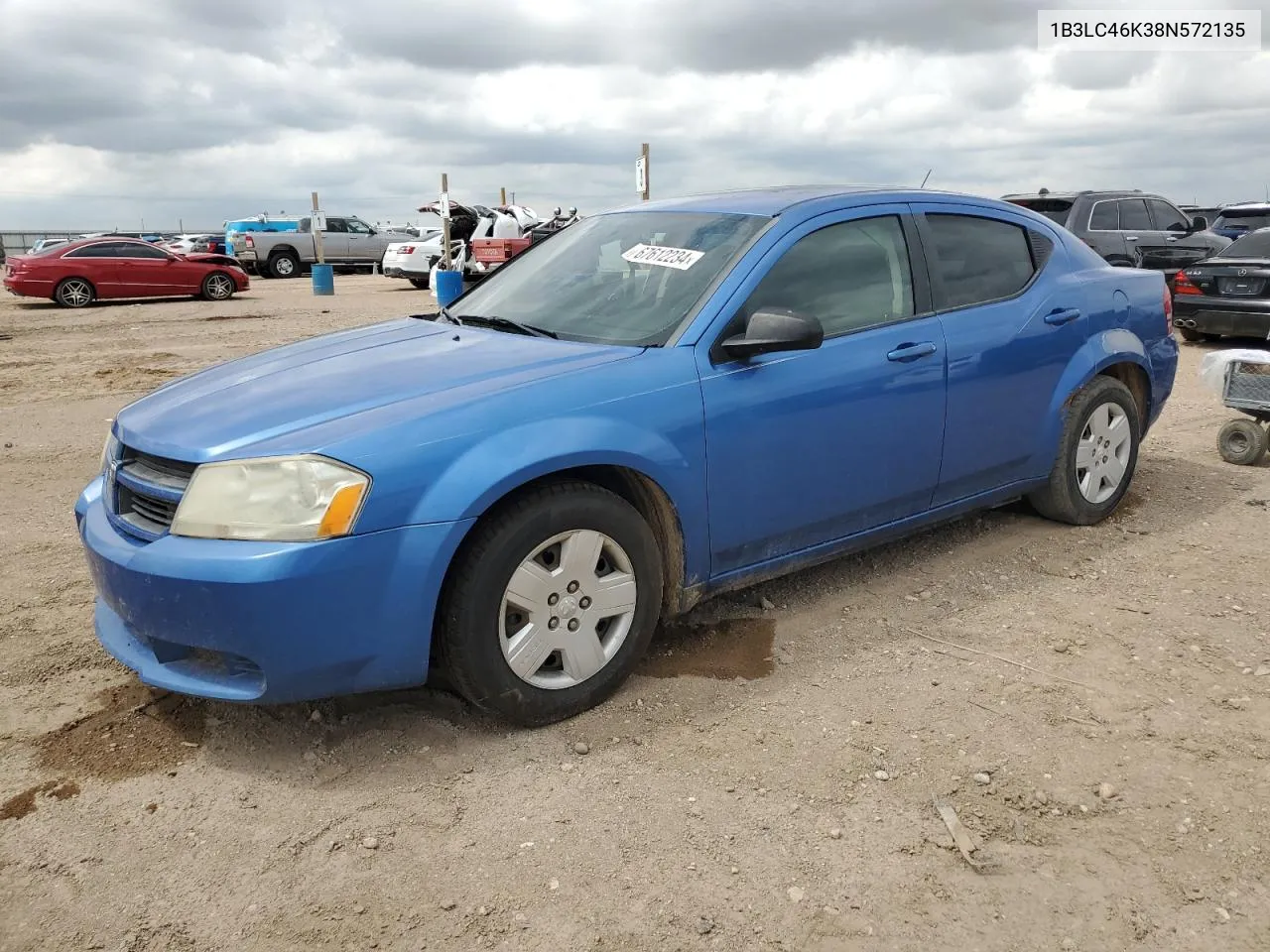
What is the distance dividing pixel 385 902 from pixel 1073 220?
1325 cm

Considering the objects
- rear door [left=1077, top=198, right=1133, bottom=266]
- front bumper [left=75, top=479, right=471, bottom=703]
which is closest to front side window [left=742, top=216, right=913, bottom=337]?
front bumper [left=75, top=479, right=471, bottom=703]

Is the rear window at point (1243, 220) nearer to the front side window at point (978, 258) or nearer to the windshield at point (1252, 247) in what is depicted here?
the windshield at point (1252, 247)

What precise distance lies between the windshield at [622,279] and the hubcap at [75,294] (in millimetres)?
17651

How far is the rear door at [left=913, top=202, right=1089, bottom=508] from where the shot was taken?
13.7 ft

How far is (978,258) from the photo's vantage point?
14.6 ft

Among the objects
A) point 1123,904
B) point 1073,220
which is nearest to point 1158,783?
point 1123,904

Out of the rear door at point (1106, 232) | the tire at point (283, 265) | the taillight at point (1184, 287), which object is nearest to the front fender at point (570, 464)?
the taillight at point (1184, 287)

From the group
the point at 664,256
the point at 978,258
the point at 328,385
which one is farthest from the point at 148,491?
the point at 978,258

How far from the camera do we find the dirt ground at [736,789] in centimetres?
236

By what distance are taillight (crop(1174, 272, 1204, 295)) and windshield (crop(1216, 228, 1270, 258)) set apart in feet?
1.27

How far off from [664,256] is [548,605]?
1.46 m

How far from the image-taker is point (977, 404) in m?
4.23

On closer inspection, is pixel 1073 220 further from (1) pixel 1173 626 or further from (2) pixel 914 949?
(2) pixel 914 949

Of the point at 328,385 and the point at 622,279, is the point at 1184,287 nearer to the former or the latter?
the point at 622,279
